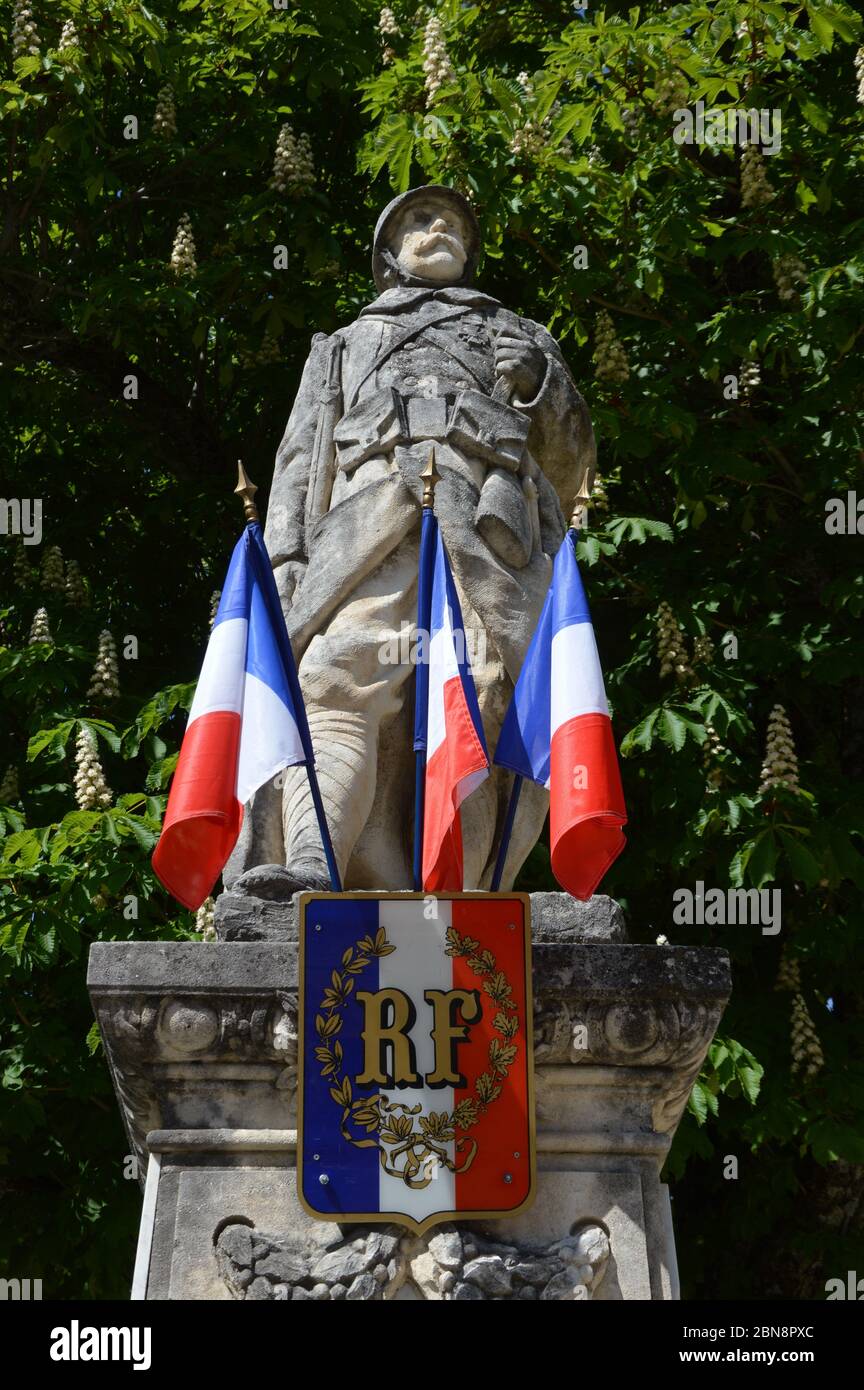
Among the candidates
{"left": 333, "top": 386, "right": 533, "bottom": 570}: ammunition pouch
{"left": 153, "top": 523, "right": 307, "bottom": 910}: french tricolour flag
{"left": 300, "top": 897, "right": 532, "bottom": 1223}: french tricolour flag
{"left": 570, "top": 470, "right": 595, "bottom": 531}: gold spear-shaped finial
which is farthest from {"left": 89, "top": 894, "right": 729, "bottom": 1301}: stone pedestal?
{"left": 333, "top": 386, "right": 533, "bottom": 570}: ammunition pouch

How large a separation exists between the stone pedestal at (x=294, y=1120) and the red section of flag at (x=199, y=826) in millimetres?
160

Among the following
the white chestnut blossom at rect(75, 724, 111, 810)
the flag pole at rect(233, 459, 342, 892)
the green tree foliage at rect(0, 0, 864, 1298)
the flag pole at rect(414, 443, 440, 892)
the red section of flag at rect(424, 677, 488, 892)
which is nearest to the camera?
the red section of flag at rect(424, 677, 488, 892)

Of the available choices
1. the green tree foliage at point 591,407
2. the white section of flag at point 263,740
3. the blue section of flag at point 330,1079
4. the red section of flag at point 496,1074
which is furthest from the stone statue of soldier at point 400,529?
the green tree foliage at point 591,407

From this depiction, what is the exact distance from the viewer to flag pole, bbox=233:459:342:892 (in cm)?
568

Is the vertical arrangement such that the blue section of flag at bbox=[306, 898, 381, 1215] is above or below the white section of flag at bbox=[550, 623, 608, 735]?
below

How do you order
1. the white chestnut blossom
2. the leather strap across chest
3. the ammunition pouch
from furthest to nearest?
the white chestnut blossom → the leather strap across chest → the ammunition pouch

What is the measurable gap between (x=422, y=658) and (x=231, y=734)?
0.70 m

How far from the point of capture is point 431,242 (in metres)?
7.68

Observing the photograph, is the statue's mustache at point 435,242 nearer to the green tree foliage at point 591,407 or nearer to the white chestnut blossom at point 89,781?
the green tree foliage at point 591,407

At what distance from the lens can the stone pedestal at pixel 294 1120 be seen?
5074 millimetres

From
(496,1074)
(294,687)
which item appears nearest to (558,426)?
(294,687)

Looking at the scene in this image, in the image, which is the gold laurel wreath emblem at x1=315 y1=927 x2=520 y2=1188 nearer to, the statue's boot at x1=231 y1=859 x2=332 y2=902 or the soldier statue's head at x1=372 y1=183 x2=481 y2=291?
the statue's boot at x1=231 y1=859 x2=332 y2=902

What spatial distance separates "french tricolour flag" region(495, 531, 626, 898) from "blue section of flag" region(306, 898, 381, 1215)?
Result: 60 centimetres

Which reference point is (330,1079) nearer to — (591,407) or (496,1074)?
(496,1074)
